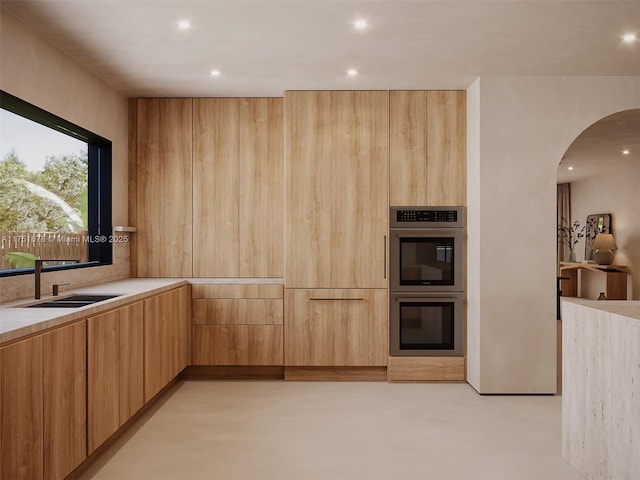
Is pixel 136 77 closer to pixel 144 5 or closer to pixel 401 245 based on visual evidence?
pixel 144 5

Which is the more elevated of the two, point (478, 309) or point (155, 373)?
point (478, 309)

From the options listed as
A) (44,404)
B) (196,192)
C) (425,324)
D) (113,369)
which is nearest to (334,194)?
(196,192)

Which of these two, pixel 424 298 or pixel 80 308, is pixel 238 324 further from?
pixel 80 308

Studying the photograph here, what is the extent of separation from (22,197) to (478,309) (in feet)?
11.5

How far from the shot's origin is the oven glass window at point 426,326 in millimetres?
4727

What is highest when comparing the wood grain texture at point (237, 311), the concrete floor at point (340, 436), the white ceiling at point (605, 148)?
the white ceiling at point (605, 148)

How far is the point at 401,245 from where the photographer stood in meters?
4.76

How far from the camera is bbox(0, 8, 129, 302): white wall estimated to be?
122 inches

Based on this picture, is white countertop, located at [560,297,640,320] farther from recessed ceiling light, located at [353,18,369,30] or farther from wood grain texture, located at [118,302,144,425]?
wood grain texture, located at [118,302,144,425]

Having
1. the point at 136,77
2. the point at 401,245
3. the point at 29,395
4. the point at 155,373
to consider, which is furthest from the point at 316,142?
the point at 29,395

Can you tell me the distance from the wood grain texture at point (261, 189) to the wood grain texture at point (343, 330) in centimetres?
48

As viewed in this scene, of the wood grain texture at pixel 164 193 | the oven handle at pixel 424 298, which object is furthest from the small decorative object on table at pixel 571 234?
the wood grain texture at pixel 164 193

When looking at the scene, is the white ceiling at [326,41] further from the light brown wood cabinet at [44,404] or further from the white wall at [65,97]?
the light brown wood cabinet at [44,404]

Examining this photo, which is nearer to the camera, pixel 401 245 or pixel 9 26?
pixel 9 26
